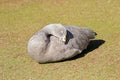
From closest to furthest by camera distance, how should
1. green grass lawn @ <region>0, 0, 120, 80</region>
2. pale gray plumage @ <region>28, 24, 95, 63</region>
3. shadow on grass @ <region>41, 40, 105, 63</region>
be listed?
green grass lawn @ <region>0, 0, 120, 80</region> → pale gray plumage @ <region>28, 24, 95, 63</region> → shadow on grass @ <region>41, 40, 105, 63</region>

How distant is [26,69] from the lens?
7.00m

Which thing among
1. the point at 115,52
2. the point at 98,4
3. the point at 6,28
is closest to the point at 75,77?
the point at 115,52

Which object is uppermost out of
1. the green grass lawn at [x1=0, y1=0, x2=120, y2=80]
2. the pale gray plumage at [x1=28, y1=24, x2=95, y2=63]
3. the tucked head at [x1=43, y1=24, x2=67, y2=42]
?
the tucked head at [x1=43, y1=24, x2=67, y2=42]

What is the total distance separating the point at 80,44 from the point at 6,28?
3584 millimetres

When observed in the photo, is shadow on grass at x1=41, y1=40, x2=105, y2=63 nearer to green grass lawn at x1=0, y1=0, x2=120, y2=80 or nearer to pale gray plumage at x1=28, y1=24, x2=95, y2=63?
green grass lawn at x1=0, y1=0, x2=120, y2=80

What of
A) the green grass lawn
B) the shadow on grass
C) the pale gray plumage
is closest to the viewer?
the green grass lawn

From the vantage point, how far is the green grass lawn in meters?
6.66

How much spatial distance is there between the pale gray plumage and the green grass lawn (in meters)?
0.19

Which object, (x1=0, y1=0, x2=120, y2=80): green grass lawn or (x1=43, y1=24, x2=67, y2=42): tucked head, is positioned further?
(x1=43, y1=24, x2=67, y2=42): tucked head

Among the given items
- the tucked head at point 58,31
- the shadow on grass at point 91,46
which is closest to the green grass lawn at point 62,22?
the shadow on grass at point 91,46

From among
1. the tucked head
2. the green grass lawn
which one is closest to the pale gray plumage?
the tucked head

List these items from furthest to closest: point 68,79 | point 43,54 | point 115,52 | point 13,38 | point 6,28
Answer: point 6,28 < point 13,38 < point 115,52 < point 43,54 < point 68,79

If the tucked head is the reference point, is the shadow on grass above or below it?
below

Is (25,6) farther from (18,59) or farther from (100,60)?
(100,60)
